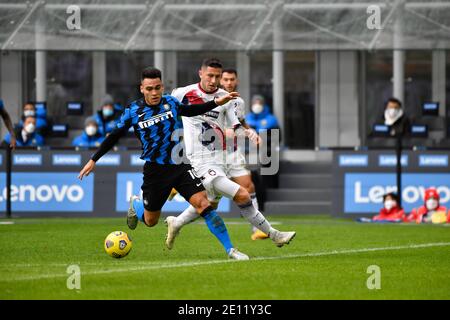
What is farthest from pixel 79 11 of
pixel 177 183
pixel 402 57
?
pixel 177 183

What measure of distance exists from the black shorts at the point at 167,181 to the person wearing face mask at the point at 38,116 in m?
12.1

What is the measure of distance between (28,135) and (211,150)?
36.2 feet

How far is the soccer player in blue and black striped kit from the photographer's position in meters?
13.1

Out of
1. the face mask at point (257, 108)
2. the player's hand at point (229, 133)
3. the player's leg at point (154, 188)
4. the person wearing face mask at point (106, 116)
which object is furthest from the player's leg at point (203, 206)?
the person wearing face mask at point (106, 116)

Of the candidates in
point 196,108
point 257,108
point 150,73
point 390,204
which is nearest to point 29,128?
point 257,108

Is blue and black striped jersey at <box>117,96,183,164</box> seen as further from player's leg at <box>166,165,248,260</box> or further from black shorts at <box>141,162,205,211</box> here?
player's leg at <box>166,165,248,260</box>

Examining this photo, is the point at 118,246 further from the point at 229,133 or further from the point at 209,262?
the point at 229,133

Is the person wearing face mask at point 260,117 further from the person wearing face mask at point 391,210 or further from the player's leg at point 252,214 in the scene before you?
the player's leg at point 252,214

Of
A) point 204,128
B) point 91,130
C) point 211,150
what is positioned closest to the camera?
point 211,150

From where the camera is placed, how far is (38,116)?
2564 cm

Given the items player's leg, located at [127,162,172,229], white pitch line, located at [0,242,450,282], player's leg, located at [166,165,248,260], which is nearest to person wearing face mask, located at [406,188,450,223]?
white pitch line, located at [0,242,450,282]

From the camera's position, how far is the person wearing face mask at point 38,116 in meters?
25.1
